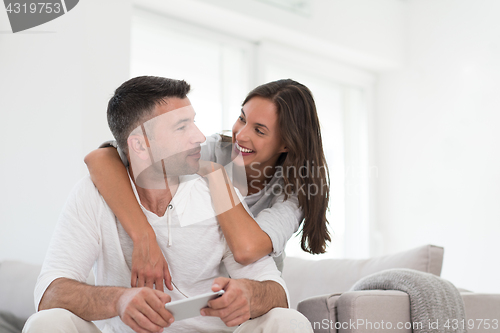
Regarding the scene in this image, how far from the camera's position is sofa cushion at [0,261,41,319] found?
1.82 meters

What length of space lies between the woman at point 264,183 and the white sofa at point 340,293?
23 cm

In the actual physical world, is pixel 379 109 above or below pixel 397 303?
above

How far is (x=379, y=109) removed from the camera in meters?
3.98

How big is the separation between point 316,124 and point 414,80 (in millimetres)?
2428

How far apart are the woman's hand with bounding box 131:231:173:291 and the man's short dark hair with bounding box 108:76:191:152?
13.6 inches

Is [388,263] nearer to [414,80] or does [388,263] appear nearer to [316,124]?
[316,124]

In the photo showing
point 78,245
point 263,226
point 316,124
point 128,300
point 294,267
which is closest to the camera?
point 128,300

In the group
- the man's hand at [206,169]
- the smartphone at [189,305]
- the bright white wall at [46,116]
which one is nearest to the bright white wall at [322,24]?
the bright white wall at [46,116]

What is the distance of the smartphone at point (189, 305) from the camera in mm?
944

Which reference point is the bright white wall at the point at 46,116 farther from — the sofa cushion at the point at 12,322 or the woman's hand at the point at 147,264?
the woman's hand at the point at 147,264

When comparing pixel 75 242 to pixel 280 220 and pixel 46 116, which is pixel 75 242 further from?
pixel 46 116

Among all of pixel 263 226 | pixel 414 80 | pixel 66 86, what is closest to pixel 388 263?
pixel 263 226

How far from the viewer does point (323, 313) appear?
1336 mm

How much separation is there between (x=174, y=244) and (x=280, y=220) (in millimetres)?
319
